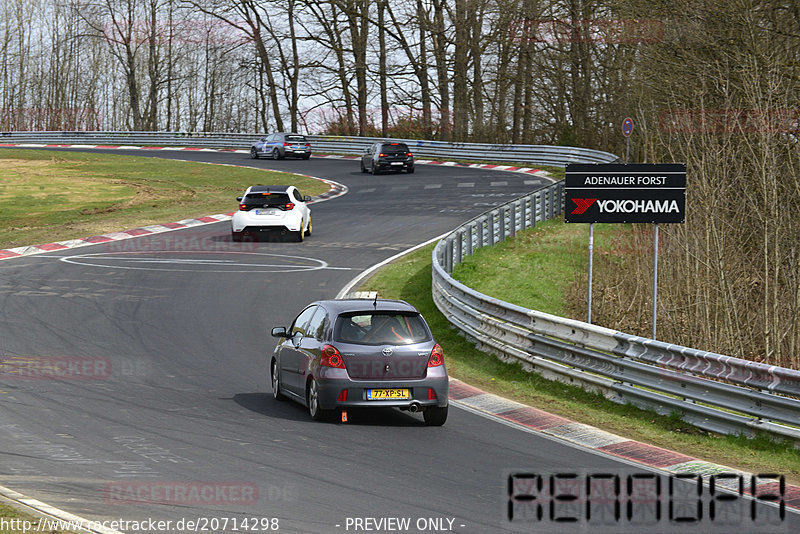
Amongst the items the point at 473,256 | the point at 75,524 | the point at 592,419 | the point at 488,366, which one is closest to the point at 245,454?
the point at 75,524

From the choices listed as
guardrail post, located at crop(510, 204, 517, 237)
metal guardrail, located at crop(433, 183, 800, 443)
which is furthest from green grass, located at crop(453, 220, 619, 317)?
metal guardrail, located at crop(433, 183, 800, 443)

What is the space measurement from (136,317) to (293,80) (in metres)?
57.5

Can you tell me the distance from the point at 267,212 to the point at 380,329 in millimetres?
18163

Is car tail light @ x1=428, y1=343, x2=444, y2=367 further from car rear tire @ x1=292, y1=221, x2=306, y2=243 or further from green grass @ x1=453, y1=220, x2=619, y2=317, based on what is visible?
car rear tire @ x1=292, y1=221, x2=306, y2=243

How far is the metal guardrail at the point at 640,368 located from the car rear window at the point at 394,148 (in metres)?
29.8

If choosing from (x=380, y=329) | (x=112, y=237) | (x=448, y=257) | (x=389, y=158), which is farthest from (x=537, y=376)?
(x=389, y=158)

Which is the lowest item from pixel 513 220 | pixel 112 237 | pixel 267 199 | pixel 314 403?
pixel 314 403

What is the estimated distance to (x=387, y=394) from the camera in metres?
11.6

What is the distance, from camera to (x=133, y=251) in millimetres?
28172

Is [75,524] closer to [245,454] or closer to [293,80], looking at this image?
[245,454]

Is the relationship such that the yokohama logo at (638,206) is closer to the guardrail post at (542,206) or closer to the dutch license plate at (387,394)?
the dutch license plate at (387,394)

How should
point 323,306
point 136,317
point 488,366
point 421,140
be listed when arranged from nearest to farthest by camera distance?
point 323,306 < point 488,366 < point 136,317 < point 421,140

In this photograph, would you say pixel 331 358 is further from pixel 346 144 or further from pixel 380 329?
pixel 346 144

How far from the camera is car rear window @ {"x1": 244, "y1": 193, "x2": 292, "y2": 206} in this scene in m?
29.2
